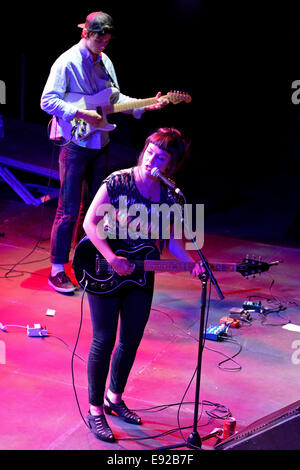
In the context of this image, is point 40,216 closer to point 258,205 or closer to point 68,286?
point 68,286

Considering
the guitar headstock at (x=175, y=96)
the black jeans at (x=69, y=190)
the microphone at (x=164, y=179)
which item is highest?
the guitar headstock at (x=175, y=96)

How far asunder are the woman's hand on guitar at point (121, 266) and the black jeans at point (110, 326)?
0.12 meters

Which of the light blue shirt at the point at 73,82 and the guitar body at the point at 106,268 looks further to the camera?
the light blue shirt at the point at 73,82

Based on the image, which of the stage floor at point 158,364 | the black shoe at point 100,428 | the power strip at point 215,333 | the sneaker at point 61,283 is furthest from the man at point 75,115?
the black shoe at point 100,428

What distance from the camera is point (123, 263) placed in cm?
352

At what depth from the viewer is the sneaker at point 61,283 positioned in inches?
235

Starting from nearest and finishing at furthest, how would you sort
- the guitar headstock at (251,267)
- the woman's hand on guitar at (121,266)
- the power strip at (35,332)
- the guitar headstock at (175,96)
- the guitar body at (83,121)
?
the woman's hand on guitar at (121,266), the guitar headstock at (251,267), the power strip at (35,332), the guitar body at (83,121), the guitar headstock at (175,96)

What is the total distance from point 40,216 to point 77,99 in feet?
10.3

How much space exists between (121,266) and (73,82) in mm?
2792

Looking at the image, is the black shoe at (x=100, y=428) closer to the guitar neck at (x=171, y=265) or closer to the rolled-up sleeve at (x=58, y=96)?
the guitar neck at (x=171, y=265)

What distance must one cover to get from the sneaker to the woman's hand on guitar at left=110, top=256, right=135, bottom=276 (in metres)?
2.51

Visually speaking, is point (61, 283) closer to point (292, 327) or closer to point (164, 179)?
point (292, 327)

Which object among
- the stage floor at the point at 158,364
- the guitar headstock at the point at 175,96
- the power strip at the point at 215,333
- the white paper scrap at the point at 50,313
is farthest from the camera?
the guitar headstock at the point at 175,96

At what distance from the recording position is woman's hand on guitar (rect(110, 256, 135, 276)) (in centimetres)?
350
